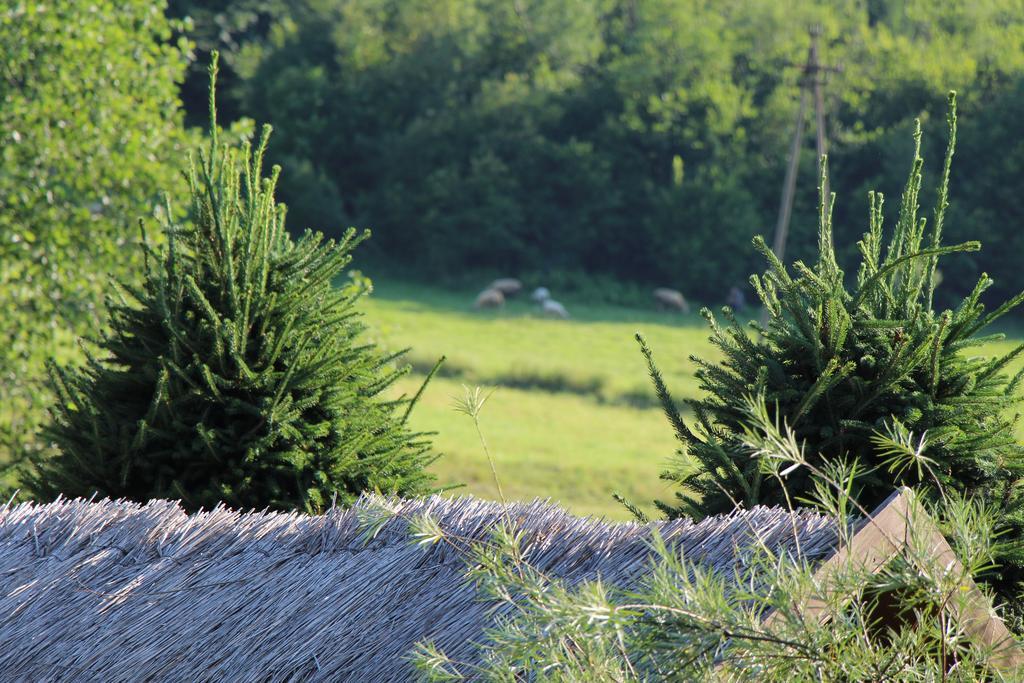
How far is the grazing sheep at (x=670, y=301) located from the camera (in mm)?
39875

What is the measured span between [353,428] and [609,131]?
41638 millimetres

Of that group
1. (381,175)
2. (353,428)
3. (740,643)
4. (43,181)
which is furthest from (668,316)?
(740,643)

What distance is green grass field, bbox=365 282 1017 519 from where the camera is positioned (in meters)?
17.4

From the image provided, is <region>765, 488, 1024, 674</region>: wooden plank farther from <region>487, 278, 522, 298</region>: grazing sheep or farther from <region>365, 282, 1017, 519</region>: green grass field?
<region>487, 278, 522, 298</region>: grazing sheep

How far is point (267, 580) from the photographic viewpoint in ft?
11.4

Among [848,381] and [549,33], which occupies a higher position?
[549,33]

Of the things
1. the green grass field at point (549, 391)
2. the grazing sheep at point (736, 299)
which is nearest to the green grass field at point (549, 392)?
the green grass field at point (549, 391)

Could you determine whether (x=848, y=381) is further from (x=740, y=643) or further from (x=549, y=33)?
(x=549, y=33)

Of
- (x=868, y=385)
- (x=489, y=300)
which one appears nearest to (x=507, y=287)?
(x=489, y=300)

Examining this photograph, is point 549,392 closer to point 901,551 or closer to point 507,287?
point 507,287

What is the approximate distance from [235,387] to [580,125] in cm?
4291

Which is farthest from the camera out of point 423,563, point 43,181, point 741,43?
point 741,43

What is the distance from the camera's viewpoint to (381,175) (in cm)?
4556

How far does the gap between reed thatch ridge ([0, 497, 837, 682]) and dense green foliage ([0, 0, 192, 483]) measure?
8.77m
